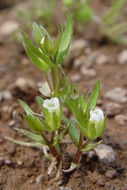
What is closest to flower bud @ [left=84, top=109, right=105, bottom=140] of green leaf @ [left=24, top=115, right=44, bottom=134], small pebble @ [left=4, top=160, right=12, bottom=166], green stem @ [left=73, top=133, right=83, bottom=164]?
green stem @ [left=73, top=133, right=83, bottom=164]

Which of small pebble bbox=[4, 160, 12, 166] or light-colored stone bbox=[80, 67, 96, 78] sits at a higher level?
light-colored stone bbox=[80, 67, 96, 78]

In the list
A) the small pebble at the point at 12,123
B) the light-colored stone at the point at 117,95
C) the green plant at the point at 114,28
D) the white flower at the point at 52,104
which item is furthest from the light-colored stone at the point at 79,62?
the white flower at the point at 52,104

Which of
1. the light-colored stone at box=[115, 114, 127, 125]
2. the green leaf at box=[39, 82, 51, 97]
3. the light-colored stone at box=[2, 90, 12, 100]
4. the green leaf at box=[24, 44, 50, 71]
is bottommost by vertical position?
the light-colored stone at box=[115, 114, 127, 125]

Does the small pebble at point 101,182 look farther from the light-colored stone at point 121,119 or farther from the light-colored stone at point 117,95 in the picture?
the light-colored stone at point 117,95

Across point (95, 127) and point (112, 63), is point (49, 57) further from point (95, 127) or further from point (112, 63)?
point (112, 63)

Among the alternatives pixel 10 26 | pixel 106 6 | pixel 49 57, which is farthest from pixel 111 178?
pixel 106 6

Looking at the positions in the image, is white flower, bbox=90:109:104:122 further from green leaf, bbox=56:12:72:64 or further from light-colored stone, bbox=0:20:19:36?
light-colored stone, bbox=0:20:19:36
